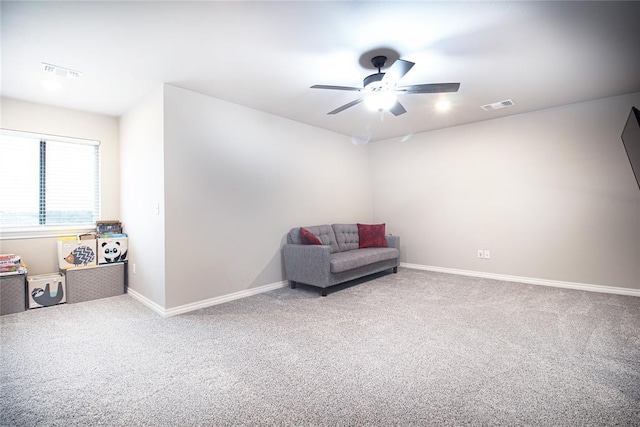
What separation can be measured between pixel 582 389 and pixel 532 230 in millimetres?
3061

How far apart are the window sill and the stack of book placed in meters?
0.27

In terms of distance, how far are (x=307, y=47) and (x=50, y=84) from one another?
2.82m

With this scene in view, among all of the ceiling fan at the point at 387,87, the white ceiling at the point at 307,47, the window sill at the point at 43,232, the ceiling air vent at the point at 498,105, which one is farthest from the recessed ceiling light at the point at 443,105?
the window sill at the point at 43,232

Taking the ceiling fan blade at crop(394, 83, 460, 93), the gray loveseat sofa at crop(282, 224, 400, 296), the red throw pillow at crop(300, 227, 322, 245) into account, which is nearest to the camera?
the ceiling fan blade at crop(394, 83, 460, 93)

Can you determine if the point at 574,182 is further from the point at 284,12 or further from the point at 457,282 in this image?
the point at 284,12

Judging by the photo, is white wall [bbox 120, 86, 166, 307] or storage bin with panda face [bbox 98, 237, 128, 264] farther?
storage bin with panda face [bbox 98, 237, 128, 264]

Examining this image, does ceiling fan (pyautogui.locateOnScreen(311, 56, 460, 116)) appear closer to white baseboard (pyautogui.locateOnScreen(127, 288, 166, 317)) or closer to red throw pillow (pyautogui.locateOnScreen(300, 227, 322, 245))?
red throw pillow (pyautogui.locateOnScreen(300, 227, 322, 245))

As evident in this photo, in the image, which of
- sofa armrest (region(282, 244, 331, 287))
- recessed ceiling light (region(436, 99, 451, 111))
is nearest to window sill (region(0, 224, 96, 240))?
sofa armrest (region(282, 244, 331, 287))

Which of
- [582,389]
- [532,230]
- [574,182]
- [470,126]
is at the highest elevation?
[470,126]

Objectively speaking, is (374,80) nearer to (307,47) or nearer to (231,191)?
(307,47)

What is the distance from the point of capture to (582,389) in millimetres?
1832

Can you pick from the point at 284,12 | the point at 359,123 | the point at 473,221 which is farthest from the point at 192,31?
the point at 473,221

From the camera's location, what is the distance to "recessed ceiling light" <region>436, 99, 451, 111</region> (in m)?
3.92

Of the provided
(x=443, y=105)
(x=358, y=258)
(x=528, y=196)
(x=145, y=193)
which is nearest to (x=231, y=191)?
(x=145, y=193)
